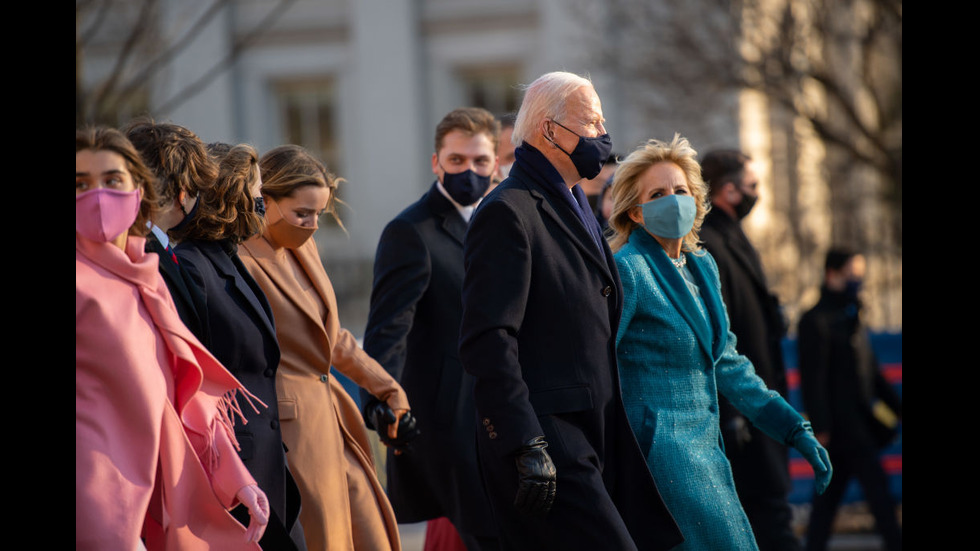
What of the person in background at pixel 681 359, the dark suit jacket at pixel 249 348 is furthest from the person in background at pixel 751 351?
the dark suit jacket at pixel 249 348

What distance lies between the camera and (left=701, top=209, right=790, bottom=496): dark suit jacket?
615 centimetres

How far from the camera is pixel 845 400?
829 centimetres

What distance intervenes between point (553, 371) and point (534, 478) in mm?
393

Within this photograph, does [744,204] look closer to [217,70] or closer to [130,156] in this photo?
[130,156]

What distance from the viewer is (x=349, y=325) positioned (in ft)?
61.9

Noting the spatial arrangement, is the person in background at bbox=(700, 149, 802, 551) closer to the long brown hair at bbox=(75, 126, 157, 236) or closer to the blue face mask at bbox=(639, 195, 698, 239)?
the blue face mask at bbox=(639, 195, 698, 239)

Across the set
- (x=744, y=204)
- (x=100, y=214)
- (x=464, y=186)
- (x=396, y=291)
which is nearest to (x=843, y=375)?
(x=744, y=204)

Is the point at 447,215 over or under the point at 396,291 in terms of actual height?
over

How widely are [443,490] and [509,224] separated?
1.82 meters

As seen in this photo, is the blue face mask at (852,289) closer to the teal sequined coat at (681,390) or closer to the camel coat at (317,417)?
the teal sequined coat at (681,390)

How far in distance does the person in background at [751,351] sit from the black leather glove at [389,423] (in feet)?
5.53

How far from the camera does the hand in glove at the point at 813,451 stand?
450cm
